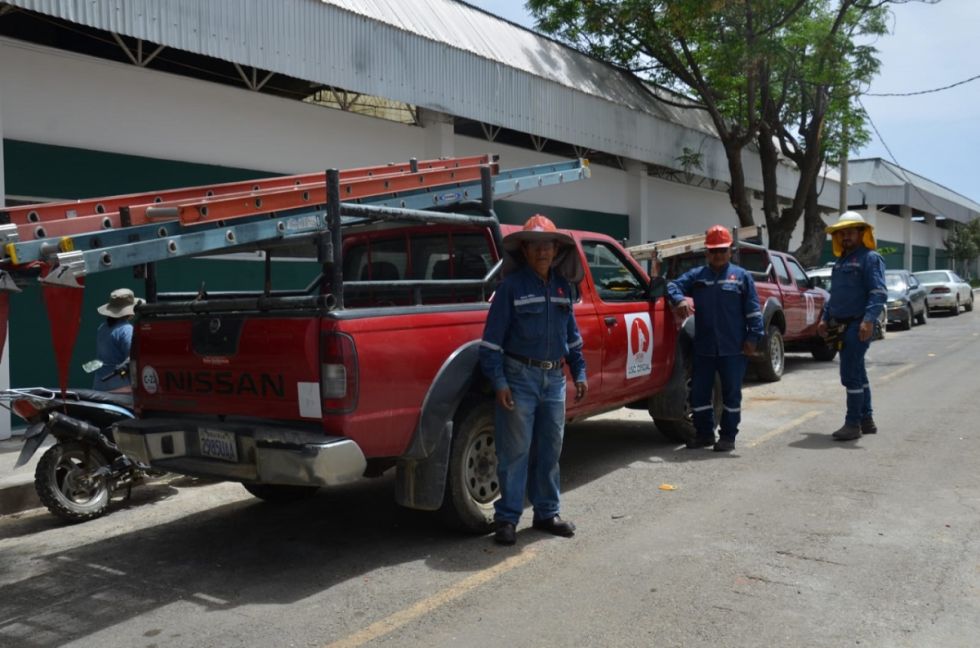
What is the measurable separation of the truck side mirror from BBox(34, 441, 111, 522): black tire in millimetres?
4469

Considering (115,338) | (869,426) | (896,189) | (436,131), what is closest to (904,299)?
(436,131)

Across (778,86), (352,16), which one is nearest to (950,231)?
(778,86)

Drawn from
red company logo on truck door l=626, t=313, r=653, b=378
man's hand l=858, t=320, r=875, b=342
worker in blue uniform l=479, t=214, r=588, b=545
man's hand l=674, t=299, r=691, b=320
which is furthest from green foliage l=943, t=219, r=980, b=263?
worker in blue uniform l=479, t=214, r=588, b=545

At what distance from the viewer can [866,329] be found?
787 cm

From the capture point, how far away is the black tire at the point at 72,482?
19.6ft

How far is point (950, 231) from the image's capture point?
54.0 metres

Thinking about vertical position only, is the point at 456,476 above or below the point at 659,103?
below

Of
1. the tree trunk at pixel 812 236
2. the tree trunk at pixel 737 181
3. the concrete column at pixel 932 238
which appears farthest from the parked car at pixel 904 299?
the concrete column at pixel 932 238

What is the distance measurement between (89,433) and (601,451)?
4.20m

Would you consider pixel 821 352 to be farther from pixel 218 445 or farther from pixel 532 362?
pixel 218 445

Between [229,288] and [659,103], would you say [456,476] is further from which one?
[659,103]

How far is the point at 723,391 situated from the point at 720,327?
636 millimetres

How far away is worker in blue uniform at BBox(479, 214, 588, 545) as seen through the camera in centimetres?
496

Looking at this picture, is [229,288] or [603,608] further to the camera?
[229,288]
